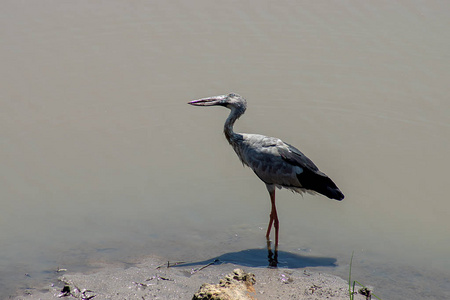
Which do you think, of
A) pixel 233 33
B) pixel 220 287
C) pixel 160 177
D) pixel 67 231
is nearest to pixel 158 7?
pixel 233 33

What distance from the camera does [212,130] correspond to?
10180 millimetres

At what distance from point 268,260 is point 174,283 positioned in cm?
136

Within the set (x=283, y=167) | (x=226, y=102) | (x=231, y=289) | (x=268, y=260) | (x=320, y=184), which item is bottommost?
(x=268, y=260)

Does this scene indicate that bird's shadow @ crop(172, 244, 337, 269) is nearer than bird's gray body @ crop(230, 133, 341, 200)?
Yes

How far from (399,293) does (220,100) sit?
318 centimetres

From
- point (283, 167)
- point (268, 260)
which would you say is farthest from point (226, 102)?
point (268, 260)

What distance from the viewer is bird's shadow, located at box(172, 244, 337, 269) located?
705cm

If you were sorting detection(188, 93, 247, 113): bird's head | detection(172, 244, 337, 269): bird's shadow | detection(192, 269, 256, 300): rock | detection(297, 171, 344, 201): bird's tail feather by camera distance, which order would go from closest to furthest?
1. detection(192, 269, 256, 300): rock
2. detection(172, 244, 337, 269): bird's shadow
3. detection(297, 171, 344, 201): bird's tail feather
4. detection(188, 93, 247, 113): bird's head

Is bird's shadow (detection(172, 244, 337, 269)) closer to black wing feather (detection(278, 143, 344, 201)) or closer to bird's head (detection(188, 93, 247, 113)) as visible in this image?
black wing feather (detection(278, 143, 344, 201))

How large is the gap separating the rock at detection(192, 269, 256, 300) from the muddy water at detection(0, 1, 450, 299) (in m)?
1.62

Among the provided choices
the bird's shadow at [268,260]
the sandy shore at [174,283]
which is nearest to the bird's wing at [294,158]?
the bird's shadow at [268,260]

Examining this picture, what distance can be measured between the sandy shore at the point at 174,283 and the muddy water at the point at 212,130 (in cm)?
36

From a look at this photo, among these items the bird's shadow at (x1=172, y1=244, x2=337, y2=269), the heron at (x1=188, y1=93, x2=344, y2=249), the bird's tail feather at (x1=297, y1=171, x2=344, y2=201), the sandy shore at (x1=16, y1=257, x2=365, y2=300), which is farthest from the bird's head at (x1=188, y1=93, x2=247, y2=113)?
the sandy shore at (x1=16, y1=257, x2=365, y2=300)

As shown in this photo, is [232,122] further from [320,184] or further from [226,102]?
[320,184]
